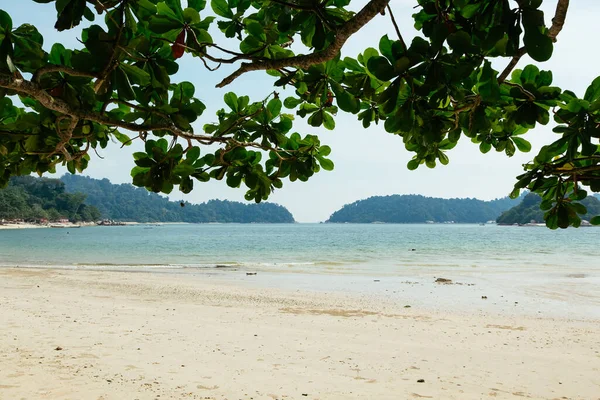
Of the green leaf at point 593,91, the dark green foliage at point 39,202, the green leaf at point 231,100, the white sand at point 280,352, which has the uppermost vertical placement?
the dark green foliage at point 39,202

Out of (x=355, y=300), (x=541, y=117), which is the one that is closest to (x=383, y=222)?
(x=355, y=300)

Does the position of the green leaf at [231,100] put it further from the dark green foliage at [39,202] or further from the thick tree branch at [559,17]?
the dark green foliage at [39,202]

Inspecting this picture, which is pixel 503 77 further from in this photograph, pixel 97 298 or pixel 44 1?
pixel 97 298

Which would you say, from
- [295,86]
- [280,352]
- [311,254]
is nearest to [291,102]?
[295,86]

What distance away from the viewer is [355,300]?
13867 mm

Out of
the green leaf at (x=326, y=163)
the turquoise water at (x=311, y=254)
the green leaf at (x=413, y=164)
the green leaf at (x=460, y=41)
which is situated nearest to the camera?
the green leaf at (x=460, y=41)

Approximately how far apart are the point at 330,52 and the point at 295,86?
26.1 inches

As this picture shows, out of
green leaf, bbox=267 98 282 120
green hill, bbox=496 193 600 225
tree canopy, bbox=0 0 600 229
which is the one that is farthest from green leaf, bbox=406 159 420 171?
green hill, bbox=496 193 600 225

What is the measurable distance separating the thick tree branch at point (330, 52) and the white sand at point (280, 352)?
3.87 meters

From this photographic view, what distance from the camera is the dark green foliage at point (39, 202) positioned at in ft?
338

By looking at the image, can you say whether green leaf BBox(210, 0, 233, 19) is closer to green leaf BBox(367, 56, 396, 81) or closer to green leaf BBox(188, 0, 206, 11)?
green leaf BBox(188, 0, 206, 11)

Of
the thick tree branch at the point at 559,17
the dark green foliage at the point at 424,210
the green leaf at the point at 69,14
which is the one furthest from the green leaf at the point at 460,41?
the dark green foliage at the point at 424,210

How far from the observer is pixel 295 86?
2426 millimetres

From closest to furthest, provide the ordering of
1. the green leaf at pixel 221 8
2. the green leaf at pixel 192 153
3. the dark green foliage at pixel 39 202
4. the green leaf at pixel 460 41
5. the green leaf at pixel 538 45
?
the green leaf at pixel 538 45, the green leaf at pixel 460 41, the green leaf at pixel 221 8, the green leaf at pixel 192 153, the dark green foliage at pixel 39 202
